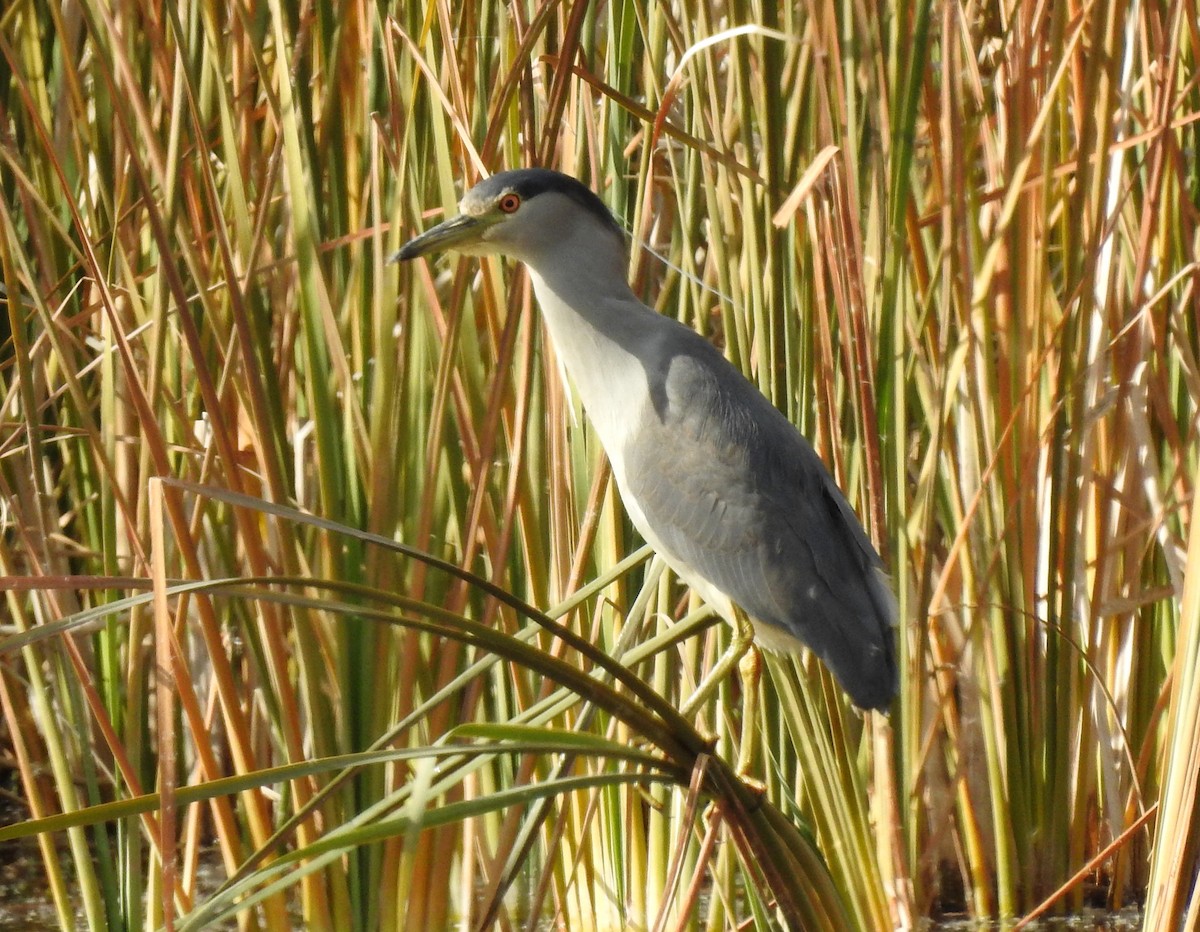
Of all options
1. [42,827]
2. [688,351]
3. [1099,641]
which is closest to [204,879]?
[688,351]

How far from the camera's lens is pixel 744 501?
182 centimetres

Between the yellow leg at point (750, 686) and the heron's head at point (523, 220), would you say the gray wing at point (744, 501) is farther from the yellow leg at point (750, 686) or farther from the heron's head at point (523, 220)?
the heron's head at point (523, 220)

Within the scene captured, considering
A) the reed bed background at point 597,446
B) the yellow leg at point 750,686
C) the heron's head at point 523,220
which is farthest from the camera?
the yellow leg at point 750,686

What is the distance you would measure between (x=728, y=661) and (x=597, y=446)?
41cm

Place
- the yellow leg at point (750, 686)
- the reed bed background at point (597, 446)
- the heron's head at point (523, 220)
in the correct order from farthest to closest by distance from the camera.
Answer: the yellow leg at point (750, 686), the heron's head at point (523, 220), the reed bed background at point (597, 446)

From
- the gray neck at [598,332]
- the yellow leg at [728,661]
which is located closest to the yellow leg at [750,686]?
the yellow leg at [728,661]

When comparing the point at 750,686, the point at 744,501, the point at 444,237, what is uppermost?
the point at 444,237

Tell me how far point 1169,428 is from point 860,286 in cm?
63

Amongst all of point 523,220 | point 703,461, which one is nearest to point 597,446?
point 703,461

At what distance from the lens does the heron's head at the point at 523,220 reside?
1.59 m

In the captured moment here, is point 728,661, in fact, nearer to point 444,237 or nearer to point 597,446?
point 597,446

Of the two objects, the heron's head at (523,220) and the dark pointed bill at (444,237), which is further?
the heron's head at (523,220)

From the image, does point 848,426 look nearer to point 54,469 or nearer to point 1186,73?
point 1186,73

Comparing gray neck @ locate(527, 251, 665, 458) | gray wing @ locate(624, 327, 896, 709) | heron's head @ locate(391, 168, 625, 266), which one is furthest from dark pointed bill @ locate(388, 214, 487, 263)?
gray wing @ locate(624, 327, 896, 709)
